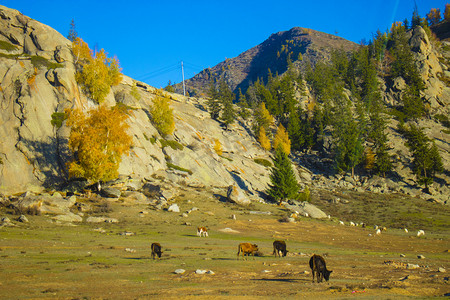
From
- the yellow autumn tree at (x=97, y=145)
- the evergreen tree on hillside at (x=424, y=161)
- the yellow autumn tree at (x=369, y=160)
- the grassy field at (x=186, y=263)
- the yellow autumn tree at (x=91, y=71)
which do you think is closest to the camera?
the grassy field at (x=186, y=263)

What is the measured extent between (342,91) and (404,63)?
29103 millimetres

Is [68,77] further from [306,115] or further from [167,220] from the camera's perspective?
[306,115]

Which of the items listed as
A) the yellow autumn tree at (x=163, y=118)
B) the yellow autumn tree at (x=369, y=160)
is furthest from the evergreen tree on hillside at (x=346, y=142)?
the yellow autumn tree at (x=163, y=118)

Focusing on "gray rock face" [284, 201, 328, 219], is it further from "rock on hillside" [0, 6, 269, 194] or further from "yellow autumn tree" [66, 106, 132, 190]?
"yellow autumn tree" [66, 106, 132, 190]

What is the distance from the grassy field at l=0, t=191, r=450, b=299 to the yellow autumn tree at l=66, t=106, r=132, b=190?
21.3 ft

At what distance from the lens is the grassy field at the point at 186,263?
388 inches

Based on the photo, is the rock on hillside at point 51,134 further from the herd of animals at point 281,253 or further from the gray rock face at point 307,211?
the herd of animals at point 281,253

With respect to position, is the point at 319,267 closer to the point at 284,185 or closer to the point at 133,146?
the point at 284,185

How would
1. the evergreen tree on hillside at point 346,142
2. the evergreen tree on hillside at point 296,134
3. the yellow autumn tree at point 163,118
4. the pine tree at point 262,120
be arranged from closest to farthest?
the yellow autumn tree at point 163,118 → the evergreen tree on hillside at point 346,142 → the evergreen tree on hillside at point 296,134 → the pine tree at point 262,120

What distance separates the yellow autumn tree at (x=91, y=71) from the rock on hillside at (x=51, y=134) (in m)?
1.90

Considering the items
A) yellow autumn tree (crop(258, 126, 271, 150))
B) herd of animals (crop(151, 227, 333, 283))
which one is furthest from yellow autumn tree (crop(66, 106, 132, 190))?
yellow autumn tree (crop(258, 126, 271, 150))

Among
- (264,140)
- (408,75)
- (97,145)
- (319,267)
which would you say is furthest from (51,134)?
(408,75)

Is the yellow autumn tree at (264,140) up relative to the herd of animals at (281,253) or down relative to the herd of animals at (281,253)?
up

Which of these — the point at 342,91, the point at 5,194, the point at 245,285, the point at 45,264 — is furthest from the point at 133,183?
the point at 342,91
